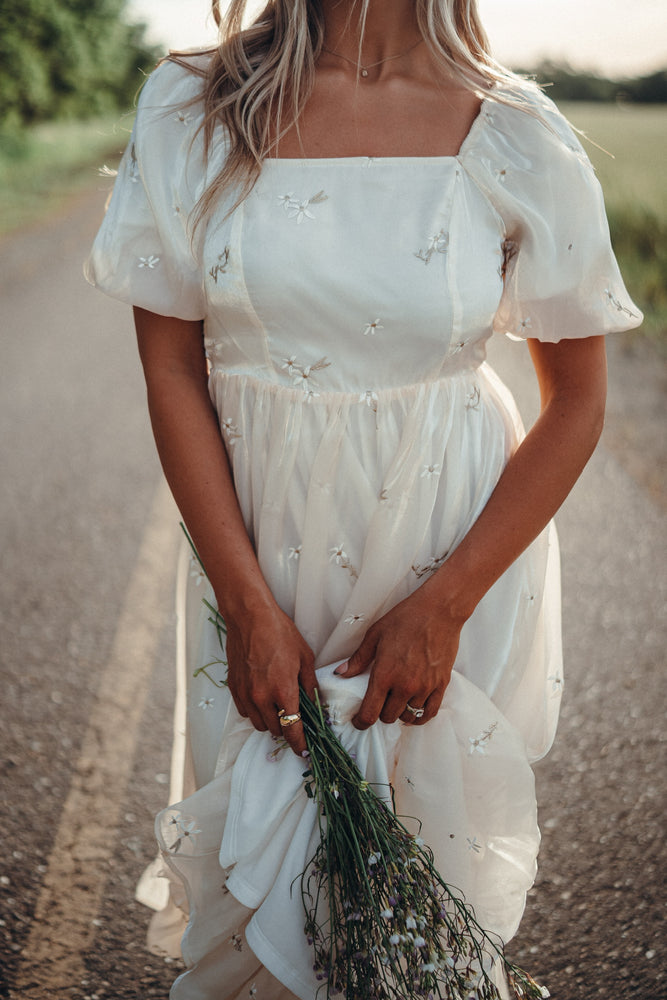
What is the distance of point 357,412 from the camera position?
1407 millimetres

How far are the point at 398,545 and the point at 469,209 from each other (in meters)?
0.56

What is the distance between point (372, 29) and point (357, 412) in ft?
2.13

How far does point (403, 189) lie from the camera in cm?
134

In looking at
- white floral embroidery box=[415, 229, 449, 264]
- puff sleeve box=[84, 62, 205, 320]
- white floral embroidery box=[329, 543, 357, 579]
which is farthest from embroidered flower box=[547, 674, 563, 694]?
puff sleeve box=[84, 62, 205, 320]

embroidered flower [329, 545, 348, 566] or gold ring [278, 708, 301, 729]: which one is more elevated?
embroidered flower [329, 545, 348, 566]

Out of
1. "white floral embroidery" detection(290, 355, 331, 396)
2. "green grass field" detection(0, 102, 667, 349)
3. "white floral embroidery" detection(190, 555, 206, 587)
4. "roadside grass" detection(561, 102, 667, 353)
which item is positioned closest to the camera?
"white floral embroidery" detection(290, 355, 331, 396)

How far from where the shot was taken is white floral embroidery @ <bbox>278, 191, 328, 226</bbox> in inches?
51.6

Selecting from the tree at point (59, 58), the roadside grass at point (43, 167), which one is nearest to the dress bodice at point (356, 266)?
the roadside grass at point (43, 167)

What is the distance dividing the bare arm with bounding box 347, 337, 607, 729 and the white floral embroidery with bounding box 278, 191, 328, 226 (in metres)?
0.47

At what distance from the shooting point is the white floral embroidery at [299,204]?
1.31m

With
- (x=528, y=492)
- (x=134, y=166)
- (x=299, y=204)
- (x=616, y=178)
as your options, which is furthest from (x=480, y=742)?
(x=616, y=178)

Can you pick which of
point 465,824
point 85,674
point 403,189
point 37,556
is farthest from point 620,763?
point 37,556

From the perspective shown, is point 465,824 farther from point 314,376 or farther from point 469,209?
point 469,209

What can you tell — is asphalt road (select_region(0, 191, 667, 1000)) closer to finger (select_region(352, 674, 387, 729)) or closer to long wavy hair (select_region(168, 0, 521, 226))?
finger (select_region(352, 674, 387, 729))
